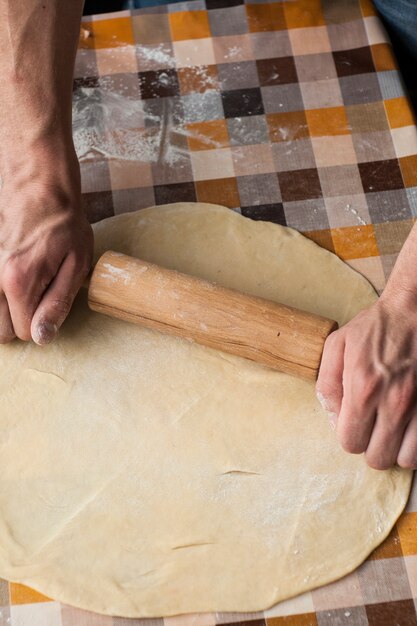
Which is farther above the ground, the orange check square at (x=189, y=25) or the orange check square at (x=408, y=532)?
the orange check square at (x=189, y=25)

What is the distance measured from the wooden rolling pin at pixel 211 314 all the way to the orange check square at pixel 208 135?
0.55 metres

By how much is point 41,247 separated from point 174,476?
0.59m

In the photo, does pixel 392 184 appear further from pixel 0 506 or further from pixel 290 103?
pixel 0 506

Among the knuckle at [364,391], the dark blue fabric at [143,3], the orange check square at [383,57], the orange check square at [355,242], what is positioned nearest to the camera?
the knuckle at [364,391]

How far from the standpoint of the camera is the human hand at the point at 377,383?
152 cm

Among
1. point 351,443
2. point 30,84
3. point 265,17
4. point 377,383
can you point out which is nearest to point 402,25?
point 265,17

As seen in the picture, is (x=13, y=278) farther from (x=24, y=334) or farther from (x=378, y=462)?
(x=378, y=462)

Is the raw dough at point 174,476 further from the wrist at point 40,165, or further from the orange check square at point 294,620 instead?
the wrist at point 40,165

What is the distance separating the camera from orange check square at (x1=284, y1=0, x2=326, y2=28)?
2271 mm

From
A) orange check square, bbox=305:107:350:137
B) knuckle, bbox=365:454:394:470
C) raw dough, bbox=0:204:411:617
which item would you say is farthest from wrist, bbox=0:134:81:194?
knuckle, bbox=365:454:394:470

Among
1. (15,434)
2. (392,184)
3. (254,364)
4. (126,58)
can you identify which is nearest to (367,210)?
(392,184)

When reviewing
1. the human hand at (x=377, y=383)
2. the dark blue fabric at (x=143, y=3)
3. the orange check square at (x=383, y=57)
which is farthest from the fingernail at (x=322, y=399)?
the dark blue fabric at (x=143, y=3)

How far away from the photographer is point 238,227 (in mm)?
1907

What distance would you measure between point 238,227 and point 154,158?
1.16ft
